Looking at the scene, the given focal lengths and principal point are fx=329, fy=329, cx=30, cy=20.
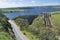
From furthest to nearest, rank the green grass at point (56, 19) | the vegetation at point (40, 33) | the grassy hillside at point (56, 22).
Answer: the green grass at point (56, 19), the grassy hillside at point (56, 22), the vegetation at point (40, 33)

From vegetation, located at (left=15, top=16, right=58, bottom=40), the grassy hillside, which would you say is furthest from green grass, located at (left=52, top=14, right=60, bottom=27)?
vegetation, located at (left=15, top=16, right=58, bottom=40)

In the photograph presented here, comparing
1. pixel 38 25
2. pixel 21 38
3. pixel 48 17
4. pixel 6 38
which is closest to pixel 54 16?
pixel 48 17

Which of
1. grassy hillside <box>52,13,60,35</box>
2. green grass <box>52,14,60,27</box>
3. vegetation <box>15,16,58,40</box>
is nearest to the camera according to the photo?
vegetation <box>15,16,58,40</box>

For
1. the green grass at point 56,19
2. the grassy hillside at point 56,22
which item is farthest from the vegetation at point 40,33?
the green grass at point 56,19

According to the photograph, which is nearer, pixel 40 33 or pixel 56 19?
pixel 40 33

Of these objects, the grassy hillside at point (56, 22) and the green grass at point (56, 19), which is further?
the green grass at point (56, 19)

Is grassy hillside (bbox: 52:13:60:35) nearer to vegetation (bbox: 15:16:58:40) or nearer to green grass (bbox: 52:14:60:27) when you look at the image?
green grass (bbox: 52:14:60:27)

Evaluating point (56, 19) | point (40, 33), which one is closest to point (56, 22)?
point (56, 19)

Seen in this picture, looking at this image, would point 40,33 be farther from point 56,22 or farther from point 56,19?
point 56,19

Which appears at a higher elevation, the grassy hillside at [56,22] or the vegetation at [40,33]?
the vegetation at [40,33]

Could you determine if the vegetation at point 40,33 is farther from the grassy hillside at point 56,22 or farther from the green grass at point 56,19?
the green grass at point 56,19

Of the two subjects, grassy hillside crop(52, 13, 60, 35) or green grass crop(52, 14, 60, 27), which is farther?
green grass crop(52, 14, 60, 27)
